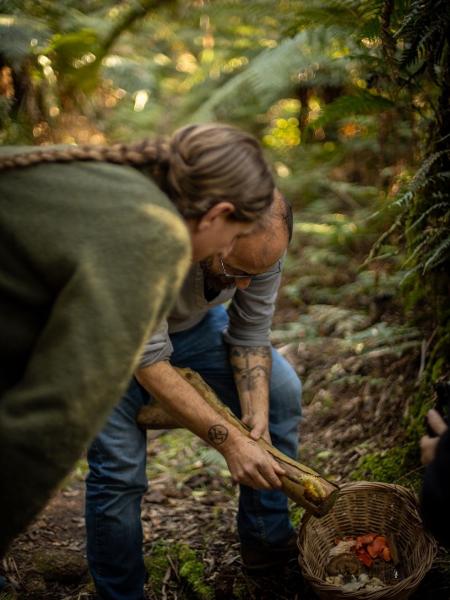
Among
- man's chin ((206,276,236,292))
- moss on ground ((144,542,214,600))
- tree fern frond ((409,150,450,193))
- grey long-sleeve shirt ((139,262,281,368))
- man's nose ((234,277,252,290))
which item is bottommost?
moss on ground ((144,542,214,600))


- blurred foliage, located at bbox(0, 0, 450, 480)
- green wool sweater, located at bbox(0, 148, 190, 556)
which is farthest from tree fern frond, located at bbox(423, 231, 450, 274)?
green wool sweater, located at bbox(0, 148, 190, 556)

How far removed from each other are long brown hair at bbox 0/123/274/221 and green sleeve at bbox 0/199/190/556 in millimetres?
236

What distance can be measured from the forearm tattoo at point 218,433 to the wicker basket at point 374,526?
1.75 ft

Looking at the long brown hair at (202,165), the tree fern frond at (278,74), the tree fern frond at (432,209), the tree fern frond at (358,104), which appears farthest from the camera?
the tree fern frond at (278,74)

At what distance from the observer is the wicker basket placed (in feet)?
8.81

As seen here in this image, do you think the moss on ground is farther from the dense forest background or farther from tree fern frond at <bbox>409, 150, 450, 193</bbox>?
tree fern frond at <bbox>409, 150, 450, 193</bbox>

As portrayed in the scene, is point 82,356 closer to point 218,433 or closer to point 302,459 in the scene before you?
point 218,433

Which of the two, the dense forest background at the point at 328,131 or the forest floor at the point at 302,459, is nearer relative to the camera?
the forest floor at the point at 302,459

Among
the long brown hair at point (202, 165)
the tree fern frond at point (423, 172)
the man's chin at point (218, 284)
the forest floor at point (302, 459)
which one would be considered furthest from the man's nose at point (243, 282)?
the forest floor at point (302, 459)

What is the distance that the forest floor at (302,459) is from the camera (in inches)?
122

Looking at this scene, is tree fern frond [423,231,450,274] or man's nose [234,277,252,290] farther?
tree fern frond [423,231,450,274]

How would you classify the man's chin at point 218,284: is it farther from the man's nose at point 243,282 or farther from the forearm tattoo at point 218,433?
the forearm tattoo at point 218,433

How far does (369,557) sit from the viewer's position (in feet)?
9.39

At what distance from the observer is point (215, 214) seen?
1874 mm
